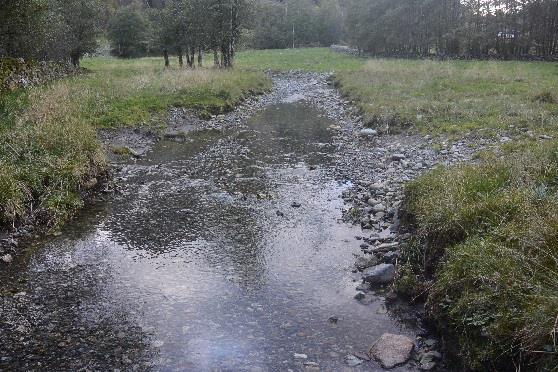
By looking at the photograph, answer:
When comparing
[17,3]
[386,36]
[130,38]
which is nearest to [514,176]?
[17,3]

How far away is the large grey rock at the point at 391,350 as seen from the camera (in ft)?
20.8

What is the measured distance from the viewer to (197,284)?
8.52 meters

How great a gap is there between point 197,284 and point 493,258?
16.3 feet

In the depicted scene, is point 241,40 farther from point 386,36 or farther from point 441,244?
point 441,244

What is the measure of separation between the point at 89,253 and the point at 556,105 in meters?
19.3

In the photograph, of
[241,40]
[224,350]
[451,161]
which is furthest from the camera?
[241,40]

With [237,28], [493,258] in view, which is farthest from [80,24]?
[493,258]

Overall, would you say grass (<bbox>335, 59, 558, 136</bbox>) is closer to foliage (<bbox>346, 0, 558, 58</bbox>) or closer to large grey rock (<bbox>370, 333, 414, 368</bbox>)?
large grey rock (<bbox>370, 333, 414, 368</bbox>)

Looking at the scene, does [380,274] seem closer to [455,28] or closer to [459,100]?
[459,100]

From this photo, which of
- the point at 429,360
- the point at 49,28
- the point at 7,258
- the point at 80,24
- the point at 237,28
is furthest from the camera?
the point at 80,24

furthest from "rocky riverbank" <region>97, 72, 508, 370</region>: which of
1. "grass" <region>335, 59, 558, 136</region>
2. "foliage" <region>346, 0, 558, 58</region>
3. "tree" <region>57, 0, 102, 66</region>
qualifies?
"foliage" <region>346, 0, 558, 58</region>

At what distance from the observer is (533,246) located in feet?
20.4

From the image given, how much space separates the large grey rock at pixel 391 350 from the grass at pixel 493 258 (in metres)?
0.62

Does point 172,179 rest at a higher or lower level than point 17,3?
→ lower
